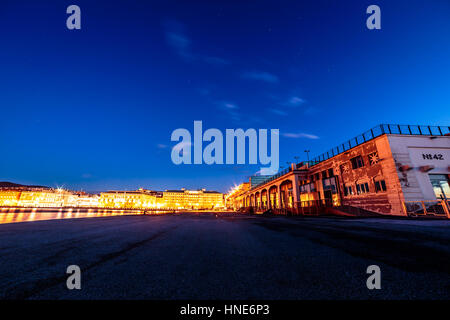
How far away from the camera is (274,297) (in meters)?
1.54

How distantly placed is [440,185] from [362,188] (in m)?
6.75

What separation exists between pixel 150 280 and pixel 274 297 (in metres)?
1.25

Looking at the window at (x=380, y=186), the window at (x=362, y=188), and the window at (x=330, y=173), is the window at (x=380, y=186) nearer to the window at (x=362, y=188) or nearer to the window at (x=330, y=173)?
the window at (x=362, y=188)

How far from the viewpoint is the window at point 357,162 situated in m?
22.6

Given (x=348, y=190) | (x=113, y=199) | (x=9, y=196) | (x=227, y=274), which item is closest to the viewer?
(x=227, y=274)

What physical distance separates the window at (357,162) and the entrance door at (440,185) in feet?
19.9

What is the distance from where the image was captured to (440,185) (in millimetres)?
19375

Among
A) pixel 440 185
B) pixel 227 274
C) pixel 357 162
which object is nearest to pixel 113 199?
pixel 357 162

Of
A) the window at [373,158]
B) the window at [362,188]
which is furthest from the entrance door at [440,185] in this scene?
the window at [362,188]

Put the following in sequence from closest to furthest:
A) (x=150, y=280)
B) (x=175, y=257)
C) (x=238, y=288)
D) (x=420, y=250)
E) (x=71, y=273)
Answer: (x=238, y=288), (x=150, y=280), (x=71, y=273), (x=175, y=257), (x=420, y=250)

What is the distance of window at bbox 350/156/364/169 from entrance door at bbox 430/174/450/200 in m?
6.06

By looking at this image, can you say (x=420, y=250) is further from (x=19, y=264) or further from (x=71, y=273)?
(x=19, y=264)

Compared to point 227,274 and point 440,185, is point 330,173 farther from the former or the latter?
point 227,274
